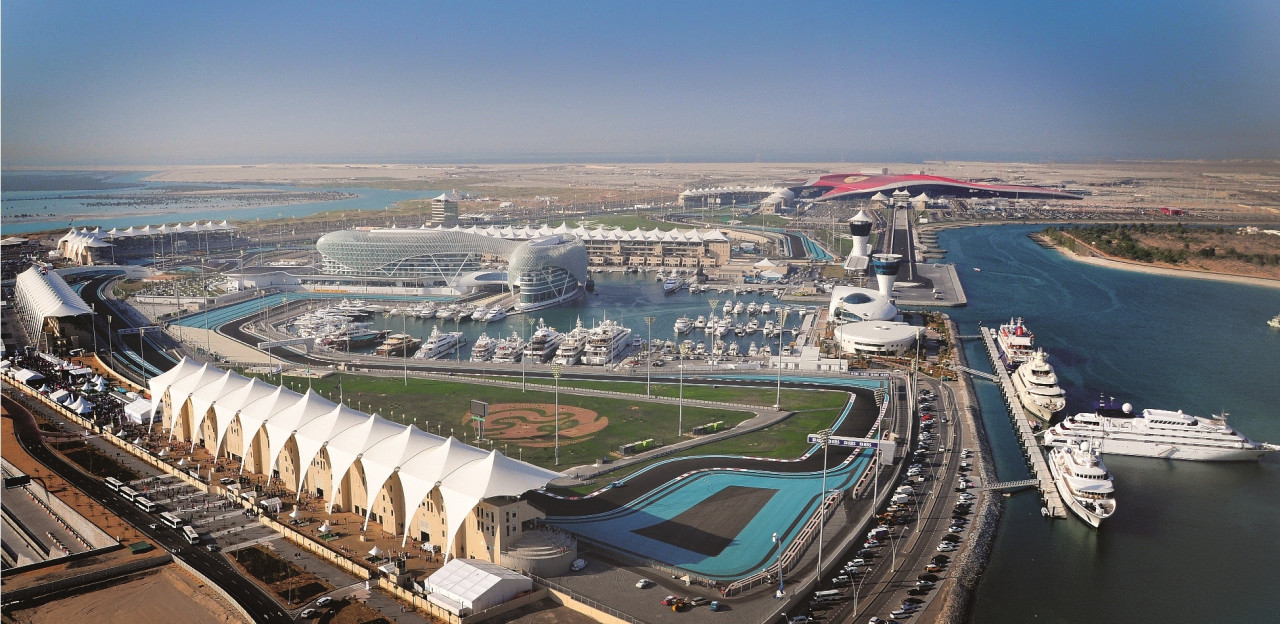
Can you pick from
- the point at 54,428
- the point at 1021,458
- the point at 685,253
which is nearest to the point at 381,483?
the point at 54,428

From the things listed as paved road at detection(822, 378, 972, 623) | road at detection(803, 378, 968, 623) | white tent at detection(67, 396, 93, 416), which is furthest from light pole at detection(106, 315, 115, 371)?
paved road at detection(822, 378, 972, 623)

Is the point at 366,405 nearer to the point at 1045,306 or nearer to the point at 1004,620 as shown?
the point at 1004,620

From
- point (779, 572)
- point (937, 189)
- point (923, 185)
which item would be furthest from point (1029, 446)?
point (937, 189)

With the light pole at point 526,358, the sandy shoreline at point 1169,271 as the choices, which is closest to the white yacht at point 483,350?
the light pole at point 526,358

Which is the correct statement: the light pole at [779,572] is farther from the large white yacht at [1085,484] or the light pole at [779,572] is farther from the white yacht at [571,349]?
the white yacht at [571,349]

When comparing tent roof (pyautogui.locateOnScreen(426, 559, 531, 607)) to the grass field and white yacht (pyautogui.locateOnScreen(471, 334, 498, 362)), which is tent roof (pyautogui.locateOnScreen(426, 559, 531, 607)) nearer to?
the grass field

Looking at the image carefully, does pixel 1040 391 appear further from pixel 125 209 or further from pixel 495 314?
pixel 125 209
